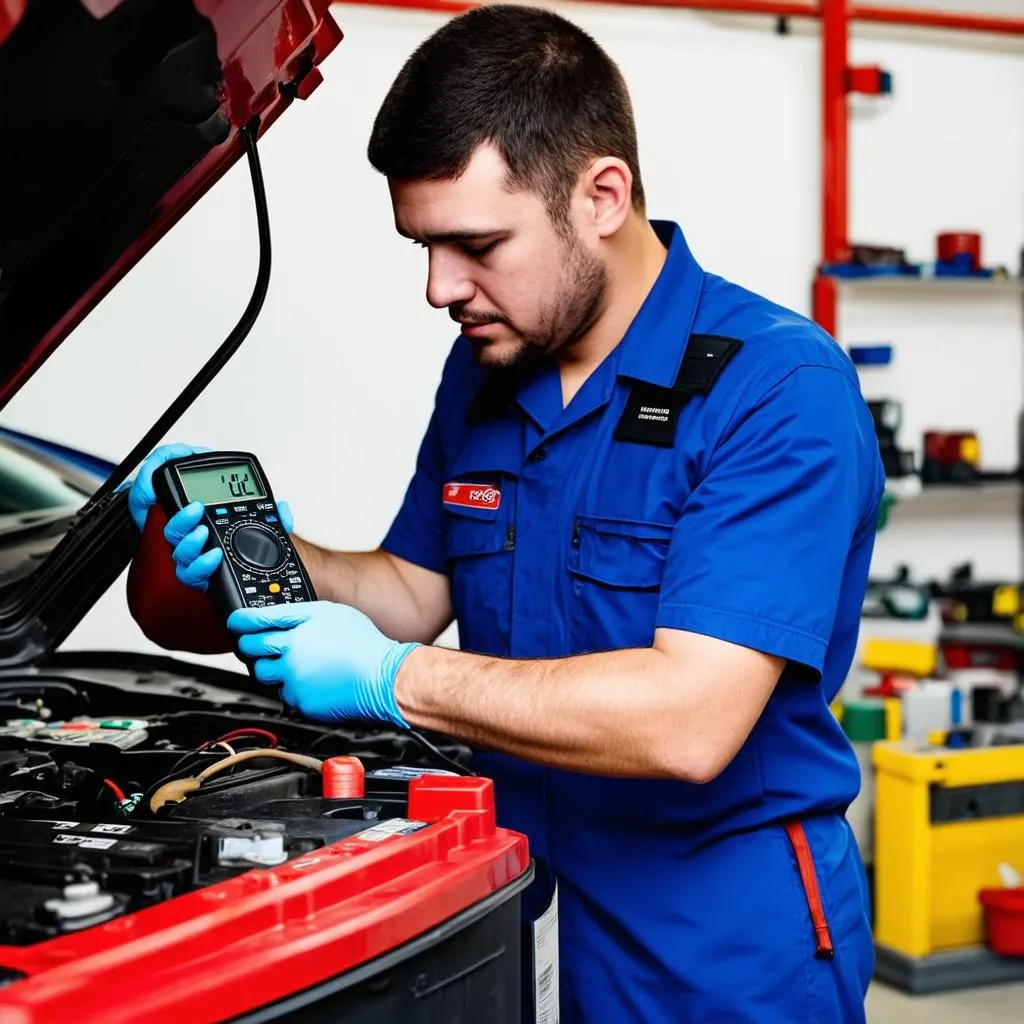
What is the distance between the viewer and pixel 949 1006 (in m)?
2.73

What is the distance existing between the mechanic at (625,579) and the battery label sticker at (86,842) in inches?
12.8

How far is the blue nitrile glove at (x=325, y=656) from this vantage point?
119 centimetres

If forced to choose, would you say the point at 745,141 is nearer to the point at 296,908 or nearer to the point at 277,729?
the point at 277,729

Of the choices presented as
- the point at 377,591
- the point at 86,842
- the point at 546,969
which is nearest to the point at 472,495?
the point at 377,591

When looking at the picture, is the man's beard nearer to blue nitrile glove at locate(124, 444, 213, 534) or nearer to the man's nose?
the man's nose

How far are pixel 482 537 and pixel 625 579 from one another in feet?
0.68

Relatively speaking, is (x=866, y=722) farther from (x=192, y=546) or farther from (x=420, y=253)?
(x=192, y=546)

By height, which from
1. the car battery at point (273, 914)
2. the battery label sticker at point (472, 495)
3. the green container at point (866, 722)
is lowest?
the green container at point (866, 722)

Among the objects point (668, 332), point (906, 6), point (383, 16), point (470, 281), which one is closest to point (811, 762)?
point (668, 332)

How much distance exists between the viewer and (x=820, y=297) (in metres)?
3.19

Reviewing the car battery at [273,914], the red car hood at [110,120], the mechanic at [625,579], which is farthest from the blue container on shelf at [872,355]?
the car battery at [273,914]

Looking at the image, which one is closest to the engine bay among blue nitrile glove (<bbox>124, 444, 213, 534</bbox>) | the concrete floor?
blue nitrile glove (<bbox>124, 444, 213, 534</bbox>)

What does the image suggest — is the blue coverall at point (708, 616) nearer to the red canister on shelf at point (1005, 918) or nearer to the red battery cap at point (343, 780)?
the red battery cap at point (343, 780)

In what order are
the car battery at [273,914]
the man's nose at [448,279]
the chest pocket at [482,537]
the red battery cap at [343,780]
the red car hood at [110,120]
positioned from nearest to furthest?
the car battery at [273,914]
the red car hood at [110,120]
the red battery cap at [343,780]
the man's nose at [448,279]
the chest pocket at [482,537]
